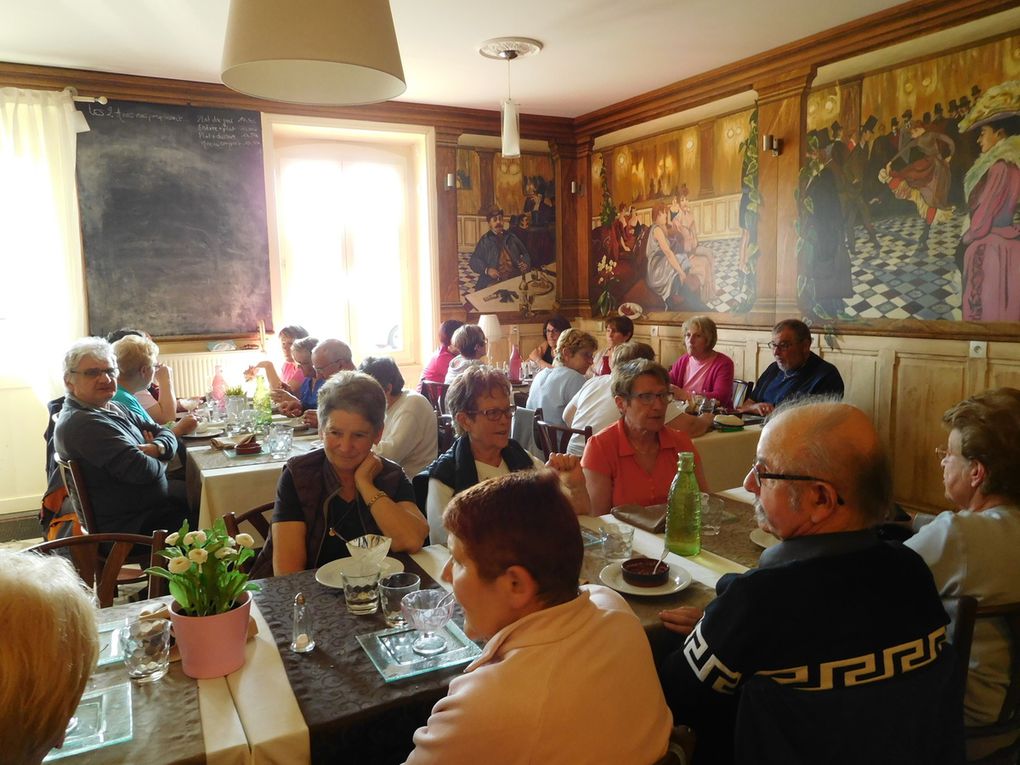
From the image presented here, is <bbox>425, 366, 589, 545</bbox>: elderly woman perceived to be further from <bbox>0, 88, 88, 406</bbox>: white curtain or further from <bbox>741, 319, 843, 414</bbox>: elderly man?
<bbox>0, 88, 88, 406</bbox>: white curtain

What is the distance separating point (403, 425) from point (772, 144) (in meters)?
4.01

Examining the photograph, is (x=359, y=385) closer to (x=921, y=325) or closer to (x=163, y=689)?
(x=163, y=689)

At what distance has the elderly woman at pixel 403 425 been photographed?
3391 millimetres

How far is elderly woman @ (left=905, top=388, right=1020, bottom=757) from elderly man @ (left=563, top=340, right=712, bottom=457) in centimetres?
196

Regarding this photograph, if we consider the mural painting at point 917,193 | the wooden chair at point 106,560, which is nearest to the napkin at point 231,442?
the wooden chair at point 106,560

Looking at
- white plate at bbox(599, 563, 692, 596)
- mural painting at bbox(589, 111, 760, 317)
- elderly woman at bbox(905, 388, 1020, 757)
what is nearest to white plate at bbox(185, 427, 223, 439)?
white plate at bbox(599, 563, 692, 596)

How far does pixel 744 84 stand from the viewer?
5.89 m

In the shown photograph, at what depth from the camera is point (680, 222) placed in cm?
665

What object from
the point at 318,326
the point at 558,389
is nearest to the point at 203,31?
the point at 318,326

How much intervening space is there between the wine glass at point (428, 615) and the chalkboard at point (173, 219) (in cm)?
529

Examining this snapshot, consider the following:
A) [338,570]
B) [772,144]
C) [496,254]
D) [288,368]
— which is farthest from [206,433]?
[772,144]

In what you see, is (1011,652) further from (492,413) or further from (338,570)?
(338,570)

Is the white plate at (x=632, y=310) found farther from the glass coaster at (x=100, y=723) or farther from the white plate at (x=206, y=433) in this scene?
the glass coaster at (x=100, y=723)

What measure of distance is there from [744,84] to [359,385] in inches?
197
